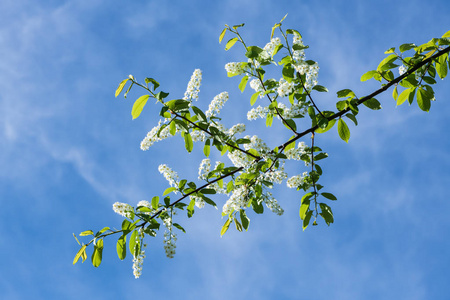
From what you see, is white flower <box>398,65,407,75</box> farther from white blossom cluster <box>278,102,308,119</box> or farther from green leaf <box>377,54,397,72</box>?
white blossom cluster <box>278,102,308,119</box>

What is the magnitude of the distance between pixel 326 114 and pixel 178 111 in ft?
5.35

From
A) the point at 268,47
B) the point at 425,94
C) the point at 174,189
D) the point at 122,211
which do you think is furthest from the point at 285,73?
the point at 122,211

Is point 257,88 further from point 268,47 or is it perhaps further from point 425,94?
point 425,94

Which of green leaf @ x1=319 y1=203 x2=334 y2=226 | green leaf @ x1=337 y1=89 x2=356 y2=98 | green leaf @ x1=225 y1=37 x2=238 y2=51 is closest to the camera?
green leaf @ x1=337 y1=89 x2=356 y2=98

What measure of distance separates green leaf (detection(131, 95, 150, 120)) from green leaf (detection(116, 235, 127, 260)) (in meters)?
1.42

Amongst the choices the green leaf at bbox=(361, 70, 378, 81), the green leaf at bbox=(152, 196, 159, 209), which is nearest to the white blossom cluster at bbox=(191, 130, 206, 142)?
the green leaf at bbox=(152, 196, 159, 209)

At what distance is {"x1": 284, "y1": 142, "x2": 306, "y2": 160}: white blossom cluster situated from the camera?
15.6 feet

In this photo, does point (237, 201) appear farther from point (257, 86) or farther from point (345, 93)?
point (345, 93)

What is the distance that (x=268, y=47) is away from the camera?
177 inches

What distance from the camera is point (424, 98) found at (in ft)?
14.4

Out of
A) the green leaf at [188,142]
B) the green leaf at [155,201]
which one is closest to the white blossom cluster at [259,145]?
the green leaf at [188,142]

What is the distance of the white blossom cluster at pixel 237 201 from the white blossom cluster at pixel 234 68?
1.39 meters

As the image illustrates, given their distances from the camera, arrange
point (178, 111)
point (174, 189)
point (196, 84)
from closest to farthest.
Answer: point (178, 111)
point (196, 84)
point (174, 189)

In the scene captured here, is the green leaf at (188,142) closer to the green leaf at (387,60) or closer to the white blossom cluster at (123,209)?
the white blossom cluster at (123,209)
